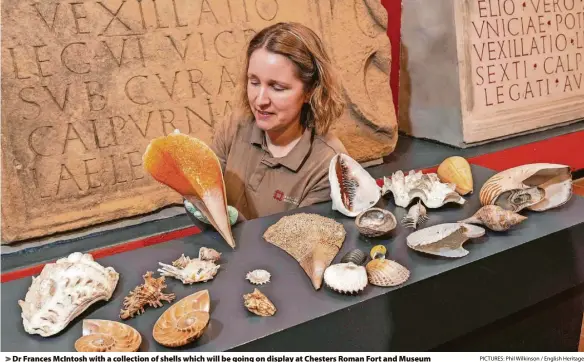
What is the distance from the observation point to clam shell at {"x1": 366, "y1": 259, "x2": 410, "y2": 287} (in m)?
1.10

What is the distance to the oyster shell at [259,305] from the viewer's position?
3.34ft

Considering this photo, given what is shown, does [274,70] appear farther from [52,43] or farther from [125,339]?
[52,43]

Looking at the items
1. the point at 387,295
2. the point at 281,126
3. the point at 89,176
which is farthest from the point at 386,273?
the point at 89,176

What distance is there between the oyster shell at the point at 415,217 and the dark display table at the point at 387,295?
0.03 meters

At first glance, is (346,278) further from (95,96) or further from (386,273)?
(95,96)

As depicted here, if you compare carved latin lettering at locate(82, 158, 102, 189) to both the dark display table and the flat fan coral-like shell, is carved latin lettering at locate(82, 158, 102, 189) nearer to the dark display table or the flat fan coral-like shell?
the dark display table

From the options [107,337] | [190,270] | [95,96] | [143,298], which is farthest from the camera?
[95,96]

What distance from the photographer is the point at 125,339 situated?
36.5 inches

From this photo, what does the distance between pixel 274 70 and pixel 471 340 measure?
89 centimetres

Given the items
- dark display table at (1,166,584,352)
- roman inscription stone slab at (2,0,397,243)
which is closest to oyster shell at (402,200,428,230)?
dark display table at (1,166,584,352)

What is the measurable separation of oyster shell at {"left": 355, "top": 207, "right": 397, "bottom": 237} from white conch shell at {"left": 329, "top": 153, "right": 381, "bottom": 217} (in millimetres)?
92

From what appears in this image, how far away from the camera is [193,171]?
51.3 inches

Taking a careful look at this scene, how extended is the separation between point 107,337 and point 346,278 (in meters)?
0.48

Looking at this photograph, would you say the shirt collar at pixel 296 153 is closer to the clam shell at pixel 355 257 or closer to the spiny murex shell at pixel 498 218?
the clam shell at pixel 355 257
